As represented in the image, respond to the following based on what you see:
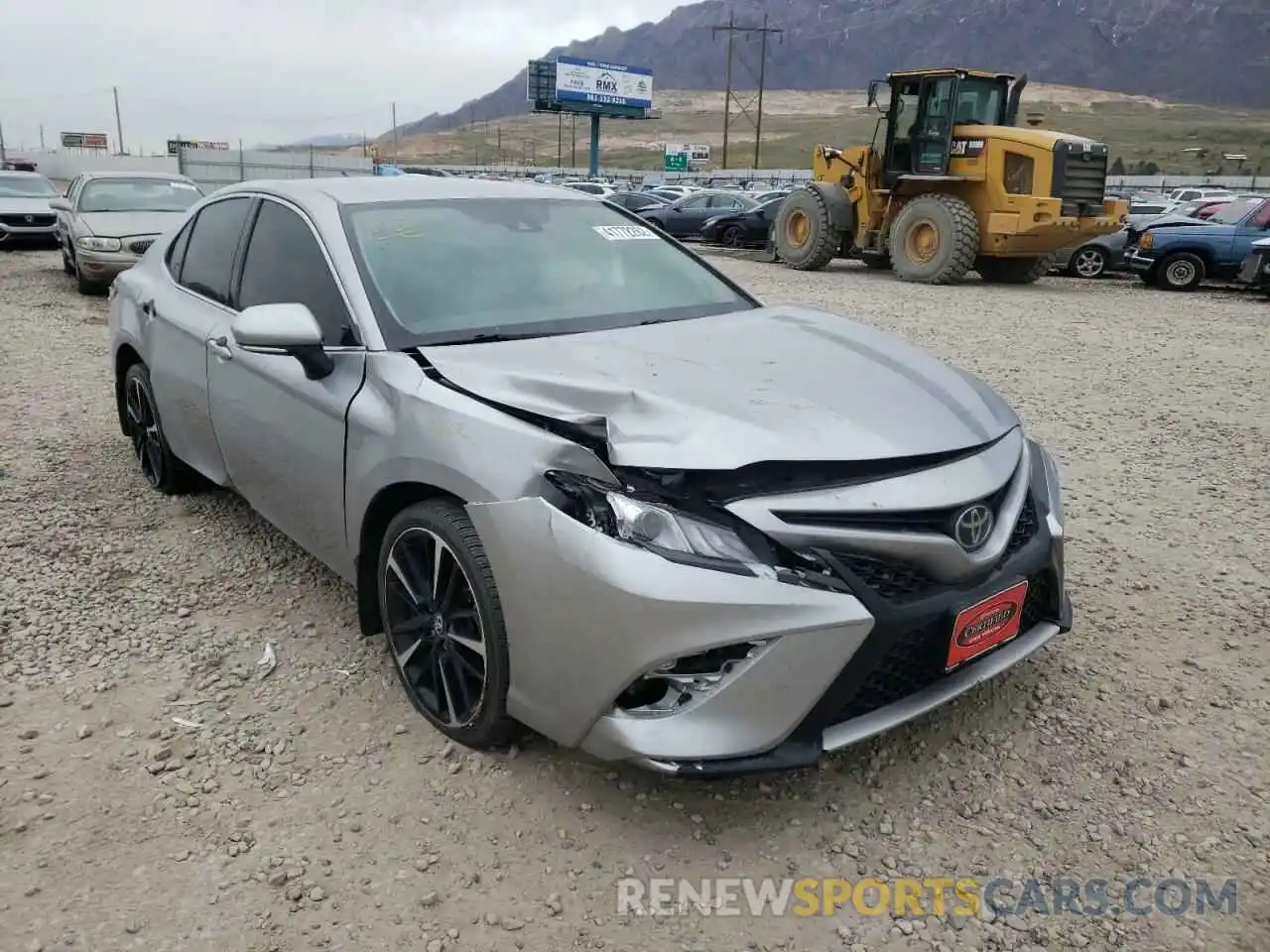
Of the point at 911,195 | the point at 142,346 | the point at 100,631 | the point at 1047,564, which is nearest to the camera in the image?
the point at 1047,564

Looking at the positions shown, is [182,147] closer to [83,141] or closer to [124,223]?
[124,223]

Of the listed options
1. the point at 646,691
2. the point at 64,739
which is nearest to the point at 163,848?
the point at 64,739

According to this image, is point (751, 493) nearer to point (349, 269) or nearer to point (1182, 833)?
point (1182, 833)

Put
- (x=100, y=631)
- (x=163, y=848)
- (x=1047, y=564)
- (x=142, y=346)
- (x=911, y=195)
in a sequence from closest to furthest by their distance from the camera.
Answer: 1. (x=163, y=848)
2. (x=1047, y=564)
3. (x=100, y=631)
4. (x=142, y=346)
5. (x=911, y=195)

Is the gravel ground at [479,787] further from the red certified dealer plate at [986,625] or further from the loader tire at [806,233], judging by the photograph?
Result: the loader tire at [806,233]

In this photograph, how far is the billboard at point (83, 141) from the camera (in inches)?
3777

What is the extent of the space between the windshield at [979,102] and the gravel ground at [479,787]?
11.7 meters

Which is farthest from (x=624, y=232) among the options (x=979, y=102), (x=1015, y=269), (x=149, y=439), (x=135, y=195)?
(x=1015, y=269)

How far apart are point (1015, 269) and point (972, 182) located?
6.44ft

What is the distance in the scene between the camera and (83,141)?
321 feet

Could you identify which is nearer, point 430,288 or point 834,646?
point 834,646

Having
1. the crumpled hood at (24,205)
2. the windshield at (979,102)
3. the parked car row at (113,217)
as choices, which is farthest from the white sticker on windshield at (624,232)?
the crumpled hood at (24,205)

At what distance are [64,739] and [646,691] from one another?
5.95ft

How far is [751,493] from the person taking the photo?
2.31 metres
